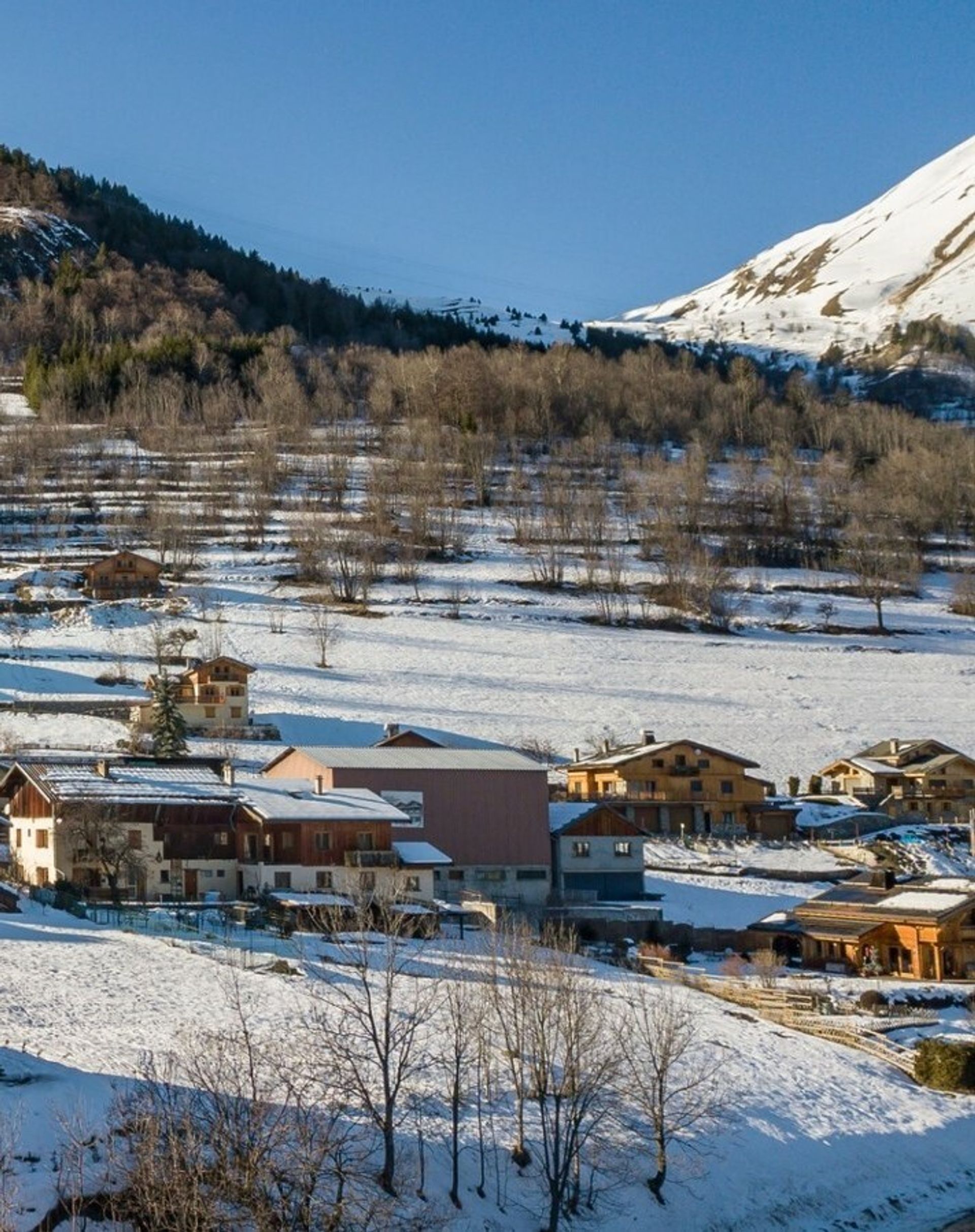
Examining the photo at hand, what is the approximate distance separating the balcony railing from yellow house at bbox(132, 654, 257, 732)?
25.3m

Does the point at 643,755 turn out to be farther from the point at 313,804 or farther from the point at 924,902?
the point at 924,902

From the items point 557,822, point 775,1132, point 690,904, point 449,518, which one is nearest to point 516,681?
point 557,822

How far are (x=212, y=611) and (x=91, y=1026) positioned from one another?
2456 inches

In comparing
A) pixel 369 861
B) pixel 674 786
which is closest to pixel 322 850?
pixel 369 861

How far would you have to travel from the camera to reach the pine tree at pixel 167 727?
57.2 meters

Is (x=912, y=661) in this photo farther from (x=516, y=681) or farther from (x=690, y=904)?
(x=690, y=904)

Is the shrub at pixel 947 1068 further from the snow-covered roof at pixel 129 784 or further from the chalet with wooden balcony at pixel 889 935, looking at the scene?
the snow-covered roof at pixel 129 784

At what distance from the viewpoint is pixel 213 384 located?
157m

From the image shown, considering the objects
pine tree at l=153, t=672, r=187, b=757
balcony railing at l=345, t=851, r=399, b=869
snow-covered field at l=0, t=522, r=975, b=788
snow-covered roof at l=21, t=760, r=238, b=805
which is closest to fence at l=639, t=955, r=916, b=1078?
balcony railing at l=345, t=851, r=399, b=869

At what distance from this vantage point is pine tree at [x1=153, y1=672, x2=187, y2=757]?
188 feet

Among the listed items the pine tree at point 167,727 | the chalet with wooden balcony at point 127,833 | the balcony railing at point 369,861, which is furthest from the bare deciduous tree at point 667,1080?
the pine tree at point 167,727

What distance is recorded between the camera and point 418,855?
43.4 m

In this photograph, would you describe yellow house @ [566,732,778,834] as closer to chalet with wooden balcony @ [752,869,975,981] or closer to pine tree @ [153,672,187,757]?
pine tree @ [153,672,187,757]

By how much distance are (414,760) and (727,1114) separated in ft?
81.3
